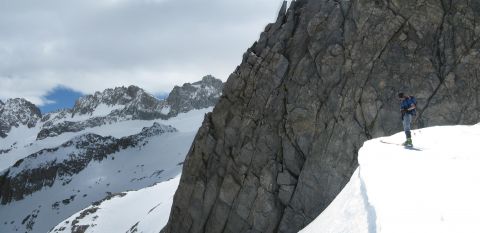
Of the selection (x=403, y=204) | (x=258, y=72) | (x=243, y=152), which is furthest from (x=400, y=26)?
(x=403, y=204)

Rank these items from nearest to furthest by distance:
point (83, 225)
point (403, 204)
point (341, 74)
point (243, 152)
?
point (403, 204) → point (341, 74) → point (243, 152) → point (83, 225)

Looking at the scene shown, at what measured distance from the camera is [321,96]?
3338 centimetres

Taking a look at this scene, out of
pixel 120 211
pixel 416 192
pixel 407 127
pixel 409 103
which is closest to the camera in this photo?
pixel 416 192

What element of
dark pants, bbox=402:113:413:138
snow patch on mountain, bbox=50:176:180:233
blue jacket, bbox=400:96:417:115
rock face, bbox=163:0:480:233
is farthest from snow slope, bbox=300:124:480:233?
snow patch on mountain, bbox=50:176:180:233

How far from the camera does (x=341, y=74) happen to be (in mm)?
32906

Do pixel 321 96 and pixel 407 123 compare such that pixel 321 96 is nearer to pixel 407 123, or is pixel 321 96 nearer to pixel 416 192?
pixel 407 123

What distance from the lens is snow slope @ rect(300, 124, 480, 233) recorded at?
8914mm

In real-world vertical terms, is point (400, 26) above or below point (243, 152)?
above

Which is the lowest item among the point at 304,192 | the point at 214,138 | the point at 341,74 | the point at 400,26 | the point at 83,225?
the point at 83,225

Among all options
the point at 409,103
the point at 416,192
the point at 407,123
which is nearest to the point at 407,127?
the point at 407,123

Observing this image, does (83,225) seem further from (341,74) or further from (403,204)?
(403,204)

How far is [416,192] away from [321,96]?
23.0 meters

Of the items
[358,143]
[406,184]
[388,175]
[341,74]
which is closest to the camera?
[406,184]

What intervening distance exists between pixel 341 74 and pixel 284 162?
302 inches
